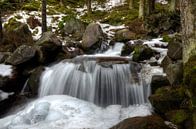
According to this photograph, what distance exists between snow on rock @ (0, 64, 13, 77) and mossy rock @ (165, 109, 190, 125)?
7.36 meters

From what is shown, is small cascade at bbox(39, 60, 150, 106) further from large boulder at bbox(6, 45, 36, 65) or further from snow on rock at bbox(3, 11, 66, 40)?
snow on rock at bbox(3, 11, 66, 40)

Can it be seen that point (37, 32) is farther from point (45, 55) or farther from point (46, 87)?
point (46, 87)

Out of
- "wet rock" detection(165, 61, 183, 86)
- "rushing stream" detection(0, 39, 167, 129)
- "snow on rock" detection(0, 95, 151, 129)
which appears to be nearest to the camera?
"snow on rock" detection(0, 95, 151, 129)

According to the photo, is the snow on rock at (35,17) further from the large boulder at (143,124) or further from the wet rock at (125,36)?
the large boulder at (143,124)

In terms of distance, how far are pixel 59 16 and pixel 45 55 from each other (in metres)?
10.4

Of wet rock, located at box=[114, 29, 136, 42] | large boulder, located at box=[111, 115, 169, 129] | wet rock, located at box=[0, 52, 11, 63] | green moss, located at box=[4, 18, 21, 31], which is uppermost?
green moss, located at box=[4, 18, 21, 31]

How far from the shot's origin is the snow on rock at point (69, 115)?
9516 millimetres

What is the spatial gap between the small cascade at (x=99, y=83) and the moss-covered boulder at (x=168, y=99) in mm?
2160

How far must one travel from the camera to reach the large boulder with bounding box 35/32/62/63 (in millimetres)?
14281

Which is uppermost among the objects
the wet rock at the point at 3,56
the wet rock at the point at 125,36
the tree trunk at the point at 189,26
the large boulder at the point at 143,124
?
the tree trunk at the point at 189,26

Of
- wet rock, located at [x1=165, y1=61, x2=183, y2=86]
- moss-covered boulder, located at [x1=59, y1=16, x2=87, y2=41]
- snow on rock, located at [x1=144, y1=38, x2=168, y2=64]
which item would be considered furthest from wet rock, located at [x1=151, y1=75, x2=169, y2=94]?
moss-covered boulder, located at [x1=59, y1=16, x2=87, y2=41]

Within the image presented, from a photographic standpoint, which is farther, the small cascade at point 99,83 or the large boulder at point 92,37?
the large boulder at point 92,37

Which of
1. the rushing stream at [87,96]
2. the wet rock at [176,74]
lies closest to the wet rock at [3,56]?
the rushing stream at [87,96]

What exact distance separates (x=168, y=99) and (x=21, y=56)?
7.30 m
